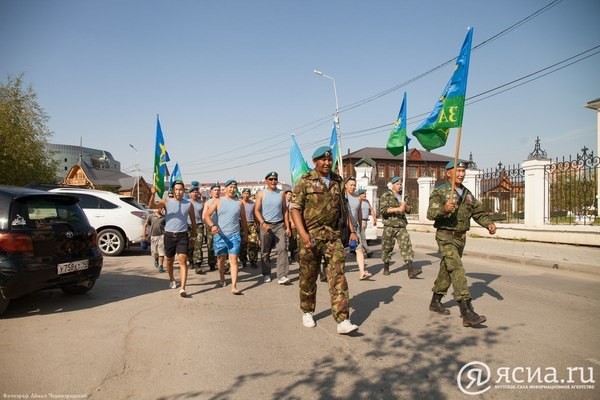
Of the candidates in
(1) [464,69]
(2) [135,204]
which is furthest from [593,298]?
(2) [135,204]

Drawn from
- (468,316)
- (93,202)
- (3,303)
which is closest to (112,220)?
(93,202)

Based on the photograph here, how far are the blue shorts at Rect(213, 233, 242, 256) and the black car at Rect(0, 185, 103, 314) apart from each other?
177cm

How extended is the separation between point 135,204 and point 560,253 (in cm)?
1164

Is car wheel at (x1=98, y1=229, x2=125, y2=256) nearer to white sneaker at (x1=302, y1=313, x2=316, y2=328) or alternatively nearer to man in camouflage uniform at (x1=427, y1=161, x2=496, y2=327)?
white sneaker at (x1=302, y1=313, x2=316, y2=328)

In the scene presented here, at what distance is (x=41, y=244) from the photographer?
476 cm

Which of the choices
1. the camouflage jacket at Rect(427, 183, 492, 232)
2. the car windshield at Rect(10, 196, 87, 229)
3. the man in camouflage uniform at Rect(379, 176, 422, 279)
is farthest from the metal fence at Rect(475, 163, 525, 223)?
the car windshield at Rect(10, 196, 87, 229)

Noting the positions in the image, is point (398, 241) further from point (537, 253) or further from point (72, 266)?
point (72, 266)

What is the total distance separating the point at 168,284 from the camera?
6801 mm

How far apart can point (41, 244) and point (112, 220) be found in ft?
19.7

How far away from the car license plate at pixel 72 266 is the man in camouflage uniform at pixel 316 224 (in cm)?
313

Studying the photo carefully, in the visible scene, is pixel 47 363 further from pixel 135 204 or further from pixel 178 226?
pixel 135 204

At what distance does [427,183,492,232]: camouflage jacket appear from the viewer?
15.6ft

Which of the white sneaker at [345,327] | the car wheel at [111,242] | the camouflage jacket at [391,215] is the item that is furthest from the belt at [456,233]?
the car wheel at [111,242]

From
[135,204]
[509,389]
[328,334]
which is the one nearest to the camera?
[509,389]
